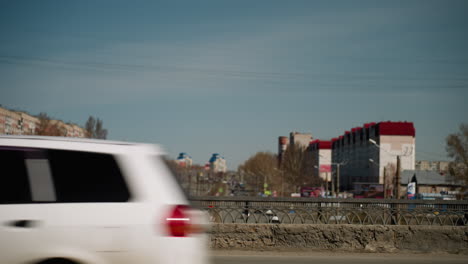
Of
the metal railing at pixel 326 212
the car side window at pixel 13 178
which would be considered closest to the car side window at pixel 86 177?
the car side window at pixel 13 178

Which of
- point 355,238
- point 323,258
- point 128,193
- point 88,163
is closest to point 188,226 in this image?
point 128,193

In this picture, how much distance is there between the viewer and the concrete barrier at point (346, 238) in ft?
33.4

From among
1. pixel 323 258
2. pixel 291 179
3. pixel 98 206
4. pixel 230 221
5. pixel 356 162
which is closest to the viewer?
pixel 98 206

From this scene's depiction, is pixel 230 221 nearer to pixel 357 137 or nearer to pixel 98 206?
pixel 98 206

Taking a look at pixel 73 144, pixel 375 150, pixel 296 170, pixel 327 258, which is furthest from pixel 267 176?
pixel 73 144

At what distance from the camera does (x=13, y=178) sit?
4.00m

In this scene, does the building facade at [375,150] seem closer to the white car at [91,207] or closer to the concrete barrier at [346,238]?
the concrete barrier at [346,238]

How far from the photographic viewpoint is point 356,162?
436 ft

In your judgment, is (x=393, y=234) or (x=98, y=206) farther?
(x=393, y=234)

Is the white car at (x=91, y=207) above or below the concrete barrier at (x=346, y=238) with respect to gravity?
above

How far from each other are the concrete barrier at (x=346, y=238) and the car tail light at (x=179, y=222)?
6314 mm

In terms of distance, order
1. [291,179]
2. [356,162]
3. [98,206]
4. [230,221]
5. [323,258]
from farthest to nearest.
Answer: [356,162] < [291,179] < [230,221] < [323,258] < [98,206]

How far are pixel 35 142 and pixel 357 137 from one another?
134820mm

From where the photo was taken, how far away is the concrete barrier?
33.4 ft
